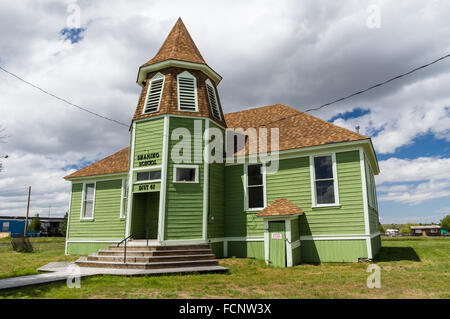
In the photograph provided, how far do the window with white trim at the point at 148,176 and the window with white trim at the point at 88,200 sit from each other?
6512 mm

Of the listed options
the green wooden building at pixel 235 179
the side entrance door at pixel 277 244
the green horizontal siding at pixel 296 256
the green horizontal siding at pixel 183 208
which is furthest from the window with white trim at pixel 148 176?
the green horizontal siding at pixel 296 256

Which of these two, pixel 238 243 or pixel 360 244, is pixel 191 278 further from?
pixel 360 244

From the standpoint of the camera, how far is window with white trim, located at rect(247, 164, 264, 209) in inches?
580

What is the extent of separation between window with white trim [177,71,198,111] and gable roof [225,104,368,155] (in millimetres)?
3642

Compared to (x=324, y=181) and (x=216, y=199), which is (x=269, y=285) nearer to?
(x=324, y=181)

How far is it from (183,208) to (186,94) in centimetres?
556

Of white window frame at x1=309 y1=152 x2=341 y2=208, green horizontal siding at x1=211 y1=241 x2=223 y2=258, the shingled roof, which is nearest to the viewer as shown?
white window frame at x1=309 y1=152 x2=341 y2=208

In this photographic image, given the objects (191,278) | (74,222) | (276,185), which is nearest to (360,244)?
(276,185)

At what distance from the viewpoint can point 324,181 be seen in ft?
43.5

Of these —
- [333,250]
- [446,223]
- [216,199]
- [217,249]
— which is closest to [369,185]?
[333,250]

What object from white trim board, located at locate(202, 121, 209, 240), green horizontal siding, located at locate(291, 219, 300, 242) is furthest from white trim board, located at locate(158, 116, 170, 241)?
green horizontal siding, located at locate(291, 219, 300, 242)

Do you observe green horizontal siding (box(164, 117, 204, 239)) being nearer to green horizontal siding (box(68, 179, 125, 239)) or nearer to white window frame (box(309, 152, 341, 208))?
white window frame (box(309, 152, 341, 208))

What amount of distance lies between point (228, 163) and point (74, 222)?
434 inches

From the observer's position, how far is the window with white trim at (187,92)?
47.3ft
